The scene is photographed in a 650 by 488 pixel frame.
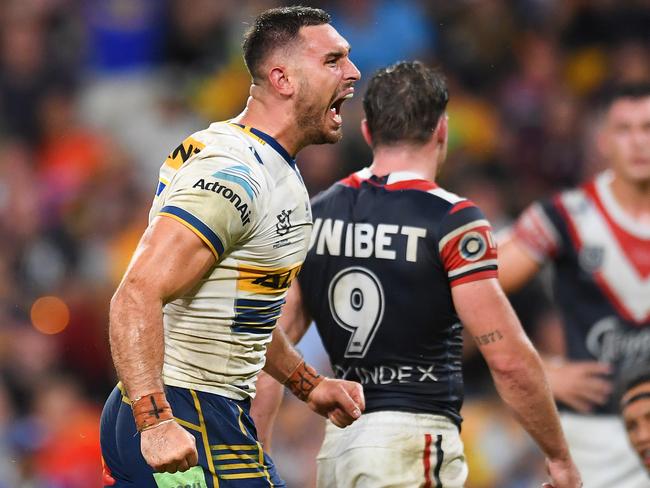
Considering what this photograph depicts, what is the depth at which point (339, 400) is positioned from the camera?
441 centimetres

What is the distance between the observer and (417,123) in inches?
189

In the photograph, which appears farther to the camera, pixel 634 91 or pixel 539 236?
pixel 634 91

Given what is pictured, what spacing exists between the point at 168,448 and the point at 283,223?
0.90m

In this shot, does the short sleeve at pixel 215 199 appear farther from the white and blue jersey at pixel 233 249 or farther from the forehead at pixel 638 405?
the forehead at pixel 638 405

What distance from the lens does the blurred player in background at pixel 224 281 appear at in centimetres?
360

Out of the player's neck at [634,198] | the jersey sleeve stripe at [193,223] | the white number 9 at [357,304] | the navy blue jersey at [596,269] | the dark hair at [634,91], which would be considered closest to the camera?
the jersey sleeve stripe at [193,223]

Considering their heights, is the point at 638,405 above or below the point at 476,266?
below

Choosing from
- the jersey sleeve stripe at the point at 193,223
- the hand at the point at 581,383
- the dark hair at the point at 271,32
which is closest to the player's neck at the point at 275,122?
the dark hair at the point at 271,32

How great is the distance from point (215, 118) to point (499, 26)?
269 centimetres

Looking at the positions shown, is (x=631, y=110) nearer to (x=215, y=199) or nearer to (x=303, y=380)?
(x=303, y=380)

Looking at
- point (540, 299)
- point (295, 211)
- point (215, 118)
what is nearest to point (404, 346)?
point (295, 211)

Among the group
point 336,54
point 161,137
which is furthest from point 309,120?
point 161,137

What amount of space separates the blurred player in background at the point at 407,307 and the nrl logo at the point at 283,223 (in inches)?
26.4

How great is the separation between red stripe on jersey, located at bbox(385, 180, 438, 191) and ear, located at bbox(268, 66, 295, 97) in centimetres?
73
